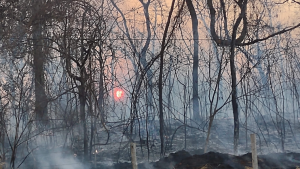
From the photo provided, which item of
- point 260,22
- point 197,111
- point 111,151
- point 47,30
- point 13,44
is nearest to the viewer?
point 13,44

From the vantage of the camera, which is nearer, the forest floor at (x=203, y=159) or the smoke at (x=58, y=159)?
the forest floor at (x=203, y=159)

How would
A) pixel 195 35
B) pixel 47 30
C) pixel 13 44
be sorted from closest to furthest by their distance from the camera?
1. pixel 13 44
2. pixel 47 30
3. pixel 195 35

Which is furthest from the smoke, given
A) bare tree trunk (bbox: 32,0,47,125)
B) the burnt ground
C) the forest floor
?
the burnt ground

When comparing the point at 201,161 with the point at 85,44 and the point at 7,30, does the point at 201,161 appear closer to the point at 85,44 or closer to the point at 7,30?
the point at 85,44

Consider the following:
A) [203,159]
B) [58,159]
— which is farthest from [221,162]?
[58,159]

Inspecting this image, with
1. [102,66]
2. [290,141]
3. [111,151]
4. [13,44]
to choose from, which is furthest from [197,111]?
[13,44]

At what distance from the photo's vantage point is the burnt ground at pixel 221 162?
6.78 metres

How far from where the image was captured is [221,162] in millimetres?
6945

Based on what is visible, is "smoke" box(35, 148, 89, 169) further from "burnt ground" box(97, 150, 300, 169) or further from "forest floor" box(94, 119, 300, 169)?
"burnt ground" box(97, 150, 300, 169)

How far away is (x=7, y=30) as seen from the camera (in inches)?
315

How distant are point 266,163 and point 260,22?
3933mm

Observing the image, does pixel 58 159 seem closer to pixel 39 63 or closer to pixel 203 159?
pixel 39 63

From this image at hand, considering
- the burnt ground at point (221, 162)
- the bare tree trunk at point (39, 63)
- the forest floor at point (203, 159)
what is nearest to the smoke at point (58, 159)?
the forest floor at point (203, 159)

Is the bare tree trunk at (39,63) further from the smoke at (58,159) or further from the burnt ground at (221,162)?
the burnt ground at (221,162)
